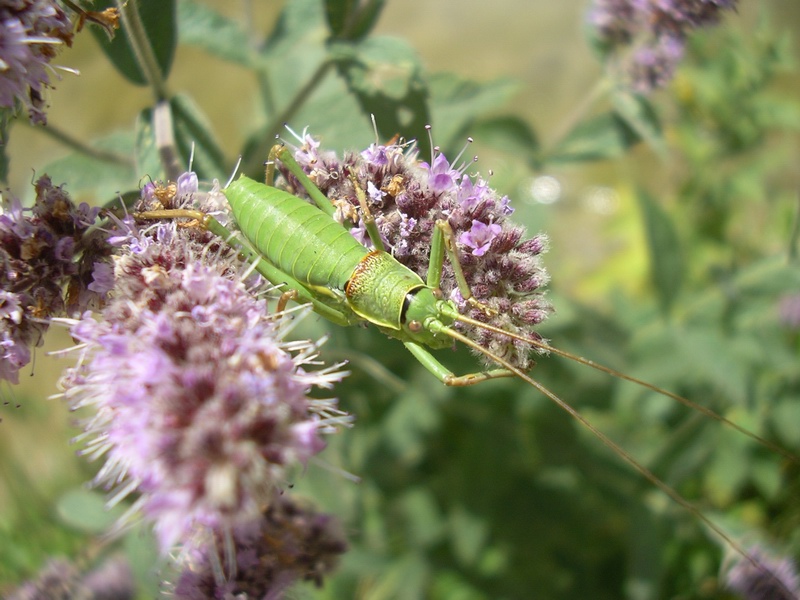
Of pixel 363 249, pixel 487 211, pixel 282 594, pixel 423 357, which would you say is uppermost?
pixel 487 211

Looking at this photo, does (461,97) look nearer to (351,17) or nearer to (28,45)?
(351,17)

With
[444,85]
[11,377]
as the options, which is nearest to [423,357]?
[11,377]

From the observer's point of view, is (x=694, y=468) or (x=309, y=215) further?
(x=694, y=468)

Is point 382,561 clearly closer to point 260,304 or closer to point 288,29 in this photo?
point 260,304

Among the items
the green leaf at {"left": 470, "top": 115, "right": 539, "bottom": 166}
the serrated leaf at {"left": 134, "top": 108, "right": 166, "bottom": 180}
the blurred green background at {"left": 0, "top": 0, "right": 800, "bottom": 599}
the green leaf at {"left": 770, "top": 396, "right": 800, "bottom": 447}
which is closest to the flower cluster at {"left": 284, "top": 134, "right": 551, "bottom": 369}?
the serrated leaf at {"left": 134, "top": 108, "right": 166, "bottom": 180}

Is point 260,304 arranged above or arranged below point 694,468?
above

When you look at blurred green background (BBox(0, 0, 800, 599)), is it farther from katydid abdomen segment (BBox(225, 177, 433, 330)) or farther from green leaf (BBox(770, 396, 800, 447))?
katydid abdomen segment (BBox(225, 177, 433, 330))

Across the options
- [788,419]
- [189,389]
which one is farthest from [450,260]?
[788,419]

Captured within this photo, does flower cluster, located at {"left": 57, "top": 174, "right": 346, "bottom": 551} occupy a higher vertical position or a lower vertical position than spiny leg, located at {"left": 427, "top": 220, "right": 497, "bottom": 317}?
lower
